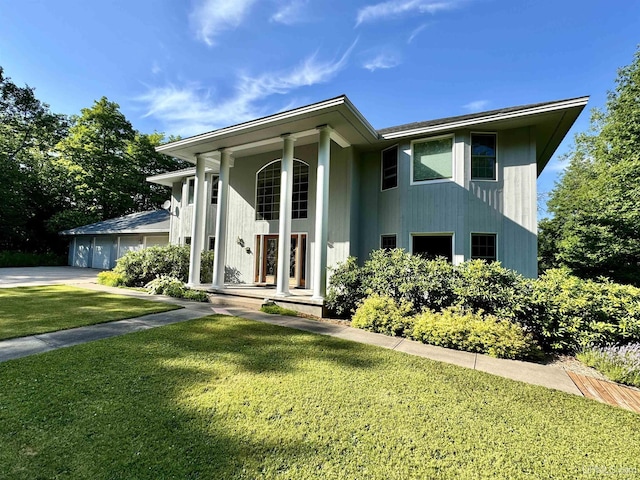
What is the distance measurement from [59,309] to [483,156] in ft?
37.6

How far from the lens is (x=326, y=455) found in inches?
88.4

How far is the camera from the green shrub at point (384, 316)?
18.9 feet

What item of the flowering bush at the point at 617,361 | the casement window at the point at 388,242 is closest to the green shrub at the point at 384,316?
the flowering bush at the point at 617,361

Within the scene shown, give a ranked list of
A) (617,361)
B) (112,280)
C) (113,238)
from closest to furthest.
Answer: (617,361)
(112,280)
(113,238)

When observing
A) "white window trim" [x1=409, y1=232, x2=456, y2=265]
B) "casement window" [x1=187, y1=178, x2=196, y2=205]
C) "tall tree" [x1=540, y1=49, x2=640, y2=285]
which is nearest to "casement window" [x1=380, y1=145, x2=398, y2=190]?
"white window trim" [x1=409, y1=232, x2=456, y2=265]

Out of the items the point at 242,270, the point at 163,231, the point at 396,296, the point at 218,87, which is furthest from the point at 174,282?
the point at 218,87

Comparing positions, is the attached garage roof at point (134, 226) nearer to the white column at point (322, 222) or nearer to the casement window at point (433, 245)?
the white column at point (322, 222)

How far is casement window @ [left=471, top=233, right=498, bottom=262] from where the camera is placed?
798 cm

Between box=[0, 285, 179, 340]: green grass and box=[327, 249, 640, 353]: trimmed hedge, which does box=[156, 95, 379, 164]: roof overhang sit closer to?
box=[327, 249, 640, 353]: trimmed hedge

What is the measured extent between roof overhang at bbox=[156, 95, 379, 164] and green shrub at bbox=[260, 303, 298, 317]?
4711mm

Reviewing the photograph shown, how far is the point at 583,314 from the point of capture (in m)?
4.77

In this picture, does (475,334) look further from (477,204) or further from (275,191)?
(275,191)

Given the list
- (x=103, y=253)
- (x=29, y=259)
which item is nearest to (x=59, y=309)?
(x=103, y=253)

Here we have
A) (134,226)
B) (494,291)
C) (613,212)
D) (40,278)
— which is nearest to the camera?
(494,291)
